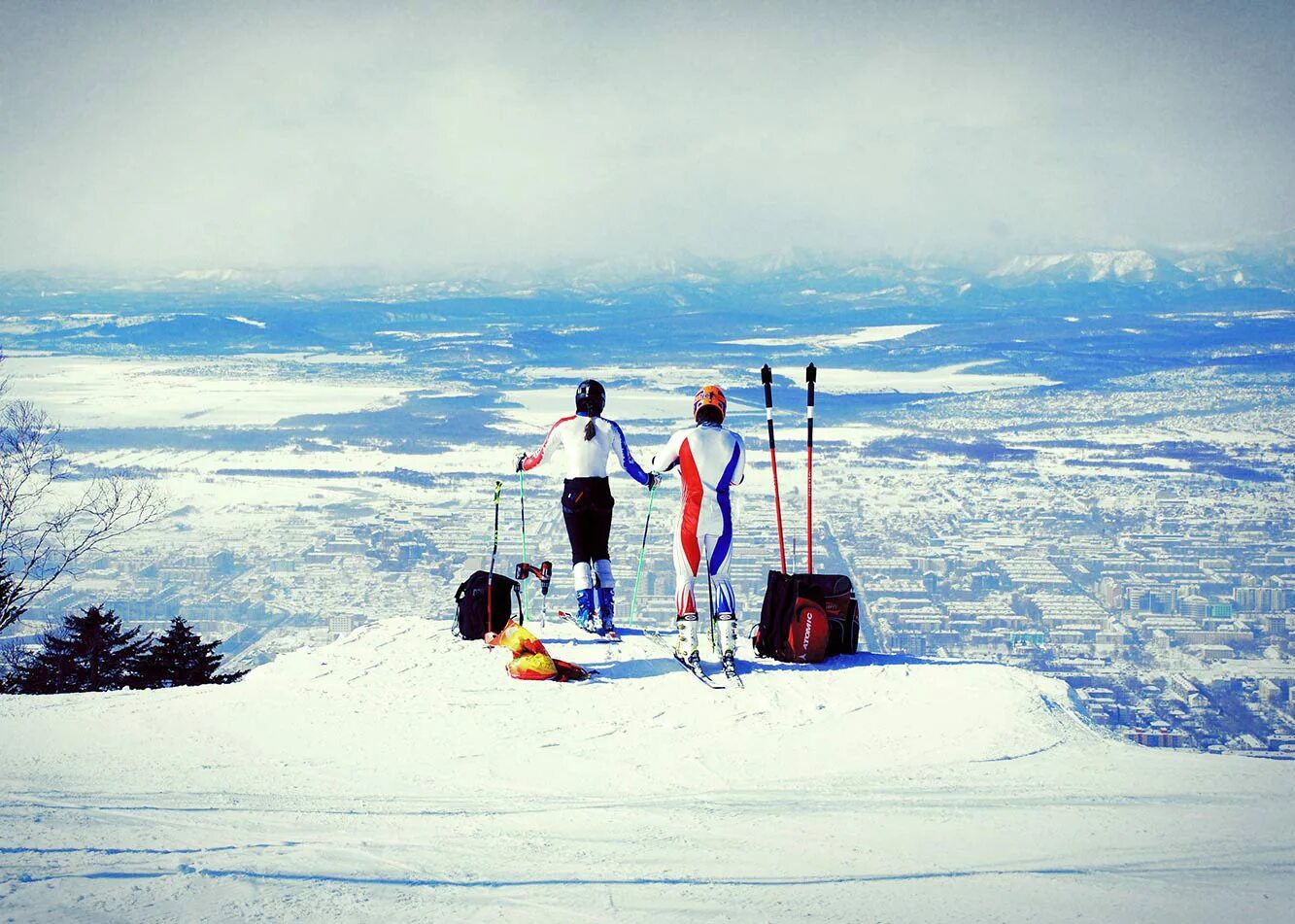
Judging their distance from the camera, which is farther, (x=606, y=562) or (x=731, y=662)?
(x=606, y=562)

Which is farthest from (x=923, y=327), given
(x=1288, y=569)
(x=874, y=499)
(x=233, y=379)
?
(x=1288, y=569)

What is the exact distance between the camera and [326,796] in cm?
750

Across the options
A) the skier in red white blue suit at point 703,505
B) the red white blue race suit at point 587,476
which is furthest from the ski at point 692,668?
the red white blue race suit at point 587,476

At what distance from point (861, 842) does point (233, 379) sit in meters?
106

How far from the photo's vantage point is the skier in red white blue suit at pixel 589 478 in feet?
38.3

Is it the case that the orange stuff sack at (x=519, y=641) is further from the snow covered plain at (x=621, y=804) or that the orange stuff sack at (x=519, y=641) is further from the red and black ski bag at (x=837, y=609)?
the red and black ski bag at (x=837, y=609)

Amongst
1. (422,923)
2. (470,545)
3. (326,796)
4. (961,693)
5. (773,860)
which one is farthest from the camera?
(470,545)

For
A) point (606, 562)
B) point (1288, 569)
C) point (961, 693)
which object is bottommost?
point (1288, 569)

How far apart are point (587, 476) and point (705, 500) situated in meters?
1.40

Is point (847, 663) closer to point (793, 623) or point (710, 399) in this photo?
point (793, 623)

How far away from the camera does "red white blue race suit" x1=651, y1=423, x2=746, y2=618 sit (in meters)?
10.8

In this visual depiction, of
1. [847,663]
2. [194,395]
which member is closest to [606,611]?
[847,663]

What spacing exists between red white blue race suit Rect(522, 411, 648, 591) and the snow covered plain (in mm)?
1275

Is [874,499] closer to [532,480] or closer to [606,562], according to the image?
[532,480]
